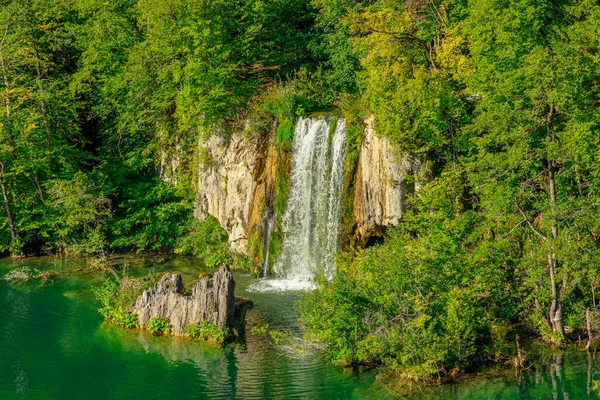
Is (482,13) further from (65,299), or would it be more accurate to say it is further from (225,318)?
(65,299)

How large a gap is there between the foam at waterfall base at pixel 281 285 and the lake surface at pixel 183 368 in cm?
51

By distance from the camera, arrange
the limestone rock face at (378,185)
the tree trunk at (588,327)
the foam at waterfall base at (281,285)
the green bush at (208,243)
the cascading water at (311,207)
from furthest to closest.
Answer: the green bush at (208,243) < the cascading water at (311,207) < the foam at waterfall base at (281,285) < the limestone rock face at (378,185) < the tree trunk at (588,327)

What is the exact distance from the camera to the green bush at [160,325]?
2164 cm

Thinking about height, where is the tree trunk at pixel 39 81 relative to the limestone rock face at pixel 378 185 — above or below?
above

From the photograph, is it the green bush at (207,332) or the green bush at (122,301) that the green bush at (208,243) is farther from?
the green bush at (207,332)

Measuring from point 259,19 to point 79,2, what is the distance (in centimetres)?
1014

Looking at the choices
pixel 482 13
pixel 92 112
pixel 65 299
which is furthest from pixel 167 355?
pixel 92 112

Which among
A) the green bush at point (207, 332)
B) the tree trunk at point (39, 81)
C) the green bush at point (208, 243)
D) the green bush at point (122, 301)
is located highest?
the tree trunk at point (39, 81)

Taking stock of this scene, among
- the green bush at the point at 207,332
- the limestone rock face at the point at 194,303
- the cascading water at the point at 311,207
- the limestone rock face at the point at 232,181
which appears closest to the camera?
the green bush at the point at 207,332

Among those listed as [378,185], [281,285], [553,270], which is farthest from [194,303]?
[553,270]

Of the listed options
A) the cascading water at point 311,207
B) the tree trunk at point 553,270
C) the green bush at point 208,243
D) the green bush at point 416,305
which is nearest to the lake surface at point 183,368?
the green bush at point 416,305

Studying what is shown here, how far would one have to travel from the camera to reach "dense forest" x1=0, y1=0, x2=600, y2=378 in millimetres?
18562

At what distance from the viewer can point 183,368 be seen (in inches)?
774

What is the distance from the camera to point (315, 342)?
1938 centimetres
